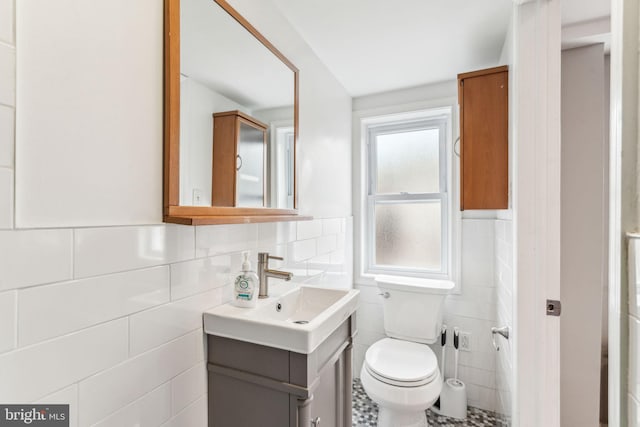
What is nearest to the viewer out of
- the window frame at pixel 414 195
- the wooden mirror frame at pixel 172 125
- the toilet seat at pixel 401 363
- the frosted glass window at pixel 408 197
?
the wooden mirror frame at pixel 172 125

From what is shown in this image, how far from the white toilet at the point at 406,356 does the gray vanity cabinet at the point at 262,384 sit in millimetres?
658

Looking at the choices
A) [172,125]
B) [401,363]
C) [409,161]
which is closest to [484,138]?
[409,161]

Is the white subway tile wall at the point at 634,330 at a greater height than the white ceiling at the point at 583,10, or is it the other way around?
the white ceiling at the point at 583,10

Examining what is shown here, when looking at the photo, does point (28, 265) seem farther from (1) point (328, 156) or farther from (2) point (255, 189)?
(1) point (328, 156)

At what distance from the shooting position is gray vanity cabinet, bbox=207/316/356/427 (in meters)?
0.97

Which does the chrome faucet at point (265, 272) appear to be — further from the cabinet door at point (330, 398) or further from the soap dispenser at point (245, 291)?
the cabinet door at point (330, 398)

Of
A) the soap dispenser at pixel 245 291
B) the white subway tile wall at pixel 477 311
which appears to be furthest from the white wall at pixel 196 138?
the white subway tile wall at pixel 477 311

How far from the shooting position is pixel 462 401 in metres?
2.04

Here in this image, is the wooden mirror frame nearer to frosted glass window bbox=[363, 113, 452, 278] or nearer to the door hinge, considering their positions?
the door hinge

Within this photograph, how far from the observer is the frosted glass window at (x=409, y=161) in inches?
96.5

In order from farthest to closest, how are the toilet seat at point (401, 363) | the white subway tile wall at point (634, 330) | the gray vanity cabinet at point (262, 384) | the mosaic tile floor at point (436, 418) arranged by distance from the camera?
the mosaic tile floor at point (436, 418), the toilet seat at point (401, 363), the gray vanity cabinet at point (262, 384), the white subway tile wall at point (634, 330)

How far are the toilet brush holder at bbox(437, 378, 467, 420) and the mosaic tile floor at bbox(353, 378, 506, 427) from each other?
33 mm

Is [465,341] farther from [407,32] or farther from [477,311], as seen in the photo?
[407,32]

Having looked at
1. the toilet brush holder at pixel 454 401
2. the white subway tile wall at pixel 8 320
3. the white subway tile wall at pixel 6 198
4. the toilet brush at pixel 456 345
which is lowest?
the toilet brush holder at pixel 454 401
